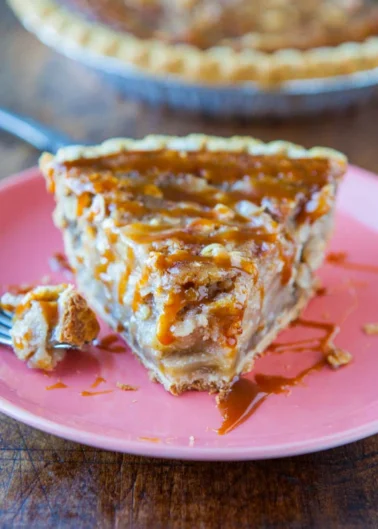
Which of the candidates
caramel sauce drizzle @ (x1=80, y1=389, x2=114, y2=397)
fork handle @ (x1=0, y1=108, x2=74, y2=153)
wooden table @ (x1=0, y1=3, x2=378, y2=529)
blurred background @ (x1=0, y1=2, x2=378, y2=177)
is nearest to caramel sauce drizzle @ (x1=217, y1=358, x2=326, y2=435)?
wooden table @ (x1=0, y1=3, x2=378, y2=529)

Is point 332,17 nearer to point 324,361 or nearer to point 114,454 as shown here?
point 324,361

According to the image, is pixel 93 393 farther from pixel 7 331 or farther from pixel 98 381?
pixel 7 331

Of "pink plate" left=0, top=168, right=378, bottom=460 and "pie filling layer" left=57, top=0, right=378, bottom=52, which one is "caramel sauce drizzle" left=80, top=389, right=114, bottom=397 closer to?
"pink plate" left=0, top=168, right=378, bottom=460

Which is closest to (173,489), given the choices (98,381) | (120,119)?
(98,381)

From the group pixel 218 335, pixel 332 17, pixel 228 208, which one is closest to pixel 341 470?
pixel 218 335

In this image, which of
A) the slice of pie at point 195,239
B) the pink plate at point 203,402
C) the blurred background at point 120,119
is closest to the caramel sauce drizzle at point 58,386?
the pink plate at point 203,402
